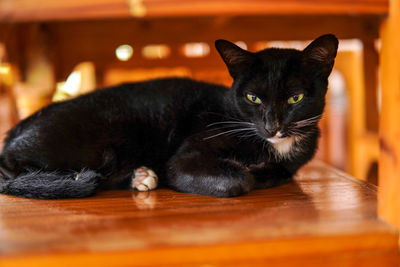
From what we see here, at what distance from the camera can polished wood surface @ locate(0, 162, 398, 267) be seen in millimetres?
620

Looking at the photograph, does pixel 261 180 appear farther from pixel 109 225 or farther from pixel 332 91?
pixel 332 91

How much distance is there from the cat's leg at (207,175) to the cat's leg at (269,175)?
0.07 meters

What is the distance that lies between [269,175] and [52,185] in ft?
1.92

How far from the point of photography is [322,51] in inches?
37.3

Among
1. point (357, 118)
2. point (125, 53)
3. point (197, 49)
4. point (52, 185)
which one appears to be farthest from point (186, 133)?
point (197, 49)

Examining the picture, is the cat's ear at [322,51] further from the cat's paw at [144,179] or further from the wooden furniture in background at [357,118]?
the wooden furniture in background at [357,118]

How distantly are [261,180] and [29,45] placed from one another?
1.21m

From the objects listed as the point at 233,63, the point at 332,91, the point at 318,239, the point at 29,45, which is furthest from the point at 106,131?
the point at 332,91

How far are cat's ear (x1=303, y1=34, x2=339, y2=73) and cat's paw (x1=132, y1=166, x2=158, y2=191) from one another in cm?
53

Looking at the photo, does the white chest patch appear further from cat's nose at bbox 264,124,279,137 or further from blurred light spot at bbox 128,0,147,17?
blurred light spot at bbox 128,0,147,17

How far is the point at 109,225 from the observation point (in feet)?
2.40

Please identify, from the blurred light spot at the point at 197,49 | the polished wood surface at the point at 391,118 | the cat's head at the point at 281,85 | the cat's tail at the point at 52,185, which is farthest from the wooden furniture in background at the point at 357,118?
the cat's tail at the point at 52,185

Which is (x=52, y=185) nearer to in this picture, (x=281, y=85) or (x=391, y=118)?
(x=281, y=85)

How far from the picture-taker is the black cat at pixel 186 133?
3.17 ft
